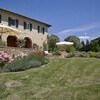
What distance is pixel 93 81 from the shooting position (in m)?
15.5

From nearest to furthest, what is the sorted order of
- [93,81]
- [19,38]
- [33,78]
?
[93,81] < [33,78] < [19,38]

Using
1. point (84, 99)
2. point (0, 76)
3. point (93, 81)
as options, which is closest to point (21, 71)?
point (0, 76)

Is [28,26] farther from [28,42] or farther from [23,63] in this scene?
[23,63]

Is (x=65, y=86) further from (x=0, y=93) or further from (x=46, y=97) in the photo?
(x=0, y=93)

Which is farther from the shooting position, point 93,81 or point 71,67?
point 71,67

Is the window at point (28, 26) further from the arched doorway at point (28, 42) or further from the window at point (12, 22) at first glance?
the window at point (12, 22)

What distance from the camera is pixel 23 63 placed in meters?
19.0

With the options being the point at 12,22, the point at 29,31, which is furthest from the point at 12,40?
the point at 29,31

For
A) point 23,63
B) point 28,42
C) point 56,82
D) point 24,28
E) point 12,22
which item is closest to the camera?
point 56,82

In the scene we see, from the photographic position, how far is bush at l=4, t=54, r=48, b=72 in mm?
18703

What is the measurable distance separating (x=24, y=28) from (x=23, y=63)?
25491 mm

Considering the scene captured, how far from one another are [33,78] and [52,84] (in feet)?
4.51

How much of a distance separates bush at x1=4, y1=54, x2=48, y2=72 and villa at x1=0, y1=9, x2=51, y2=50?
17942mm

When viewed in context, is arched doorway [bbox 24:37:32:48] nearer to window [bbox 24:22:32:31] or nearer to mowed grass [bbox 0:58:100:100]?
window [bbox 24:22:32:31]
